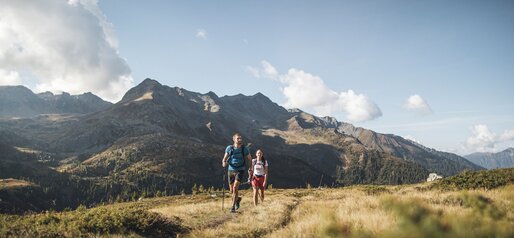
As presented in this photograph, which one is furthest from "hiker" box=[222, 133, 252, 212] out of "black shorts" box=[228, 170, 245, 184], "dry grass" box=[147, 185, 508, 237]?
"dry grass" box=[147, 185, 508, 237]

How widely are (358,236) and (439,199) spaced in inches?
507

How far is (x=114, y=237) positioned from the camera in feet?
33.3

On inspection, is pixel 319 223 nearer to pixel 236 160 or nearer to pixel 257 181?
pixel 236 160

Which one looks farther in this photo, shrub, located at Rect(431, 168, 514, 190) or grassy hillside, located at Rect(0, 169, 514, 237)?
shrub, located at Rect(431, 168, 514, 190)

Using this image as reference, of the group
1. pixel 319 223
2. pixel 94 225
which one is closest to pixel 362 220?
pixel 319 223

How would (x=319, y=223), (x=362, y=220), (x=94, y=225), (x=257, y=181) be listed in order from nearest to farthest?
(x=362, y=220)
(x=319, y=223)
(x=94, y=225)
(x=257, y=181)

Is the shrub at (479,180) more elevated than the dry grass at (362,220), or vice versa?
the shrub at (479,180)

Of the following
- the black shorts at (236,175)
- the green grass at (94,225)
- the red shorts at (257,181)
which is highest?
the black shorts at (236,175)

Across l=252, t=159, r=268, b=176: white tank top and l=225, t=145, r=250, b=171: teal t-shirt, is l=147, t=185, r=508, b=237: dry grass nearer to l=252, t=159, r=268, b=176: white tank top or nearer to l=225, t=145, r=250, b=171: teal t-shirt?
l=225, t=145, r=250, b=171: teal t-shirt

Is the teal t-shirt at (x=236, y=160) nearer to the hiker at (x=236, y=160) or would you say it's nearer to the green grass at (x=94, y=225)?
the hiker at (x=236, y=160)

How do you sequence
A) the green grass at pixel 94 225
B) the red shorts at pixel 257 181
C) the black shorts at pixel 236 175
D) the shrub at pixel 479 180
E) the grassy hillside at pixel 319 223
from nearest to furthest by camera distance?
1. the grassy hillside at pixel 319 223
2. the green grass at pixel 94 225
3. the black shorts at pixel 236 175
4. the red shorts at pixel 257 181
5. the shrub at pixel 479 180

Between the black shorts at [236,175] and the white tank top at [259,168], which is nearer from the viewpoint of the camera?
the black shorts at [236,175]

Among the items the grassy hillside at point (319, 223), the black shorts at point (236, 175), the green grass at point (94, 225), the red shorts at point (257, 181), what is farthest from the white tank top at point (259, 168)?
the green grass at point (94, 225)

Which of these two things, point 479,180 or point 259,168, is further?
point 479,180
